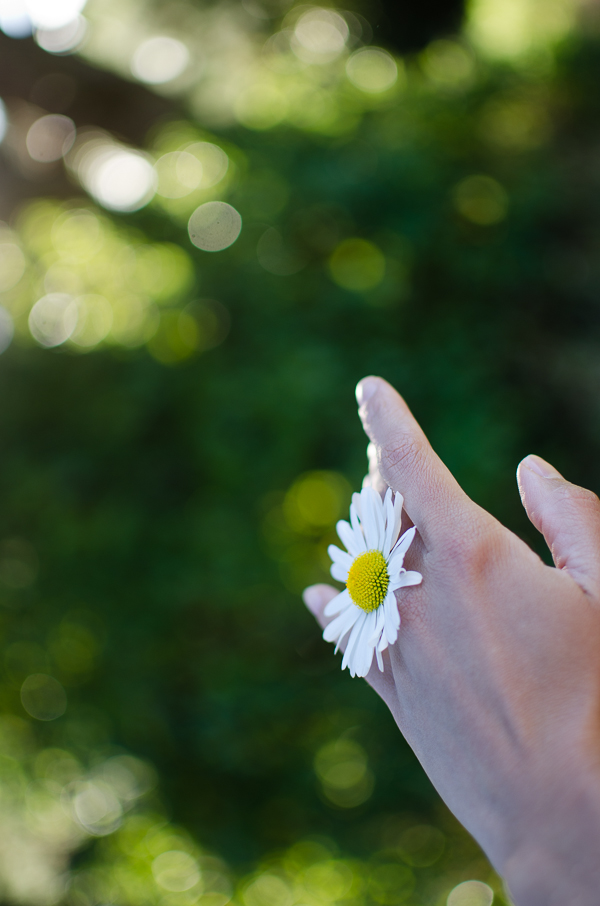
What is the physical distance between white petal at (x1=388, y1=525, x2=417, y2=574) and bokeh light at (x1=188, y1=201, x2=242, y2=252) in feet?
6.89

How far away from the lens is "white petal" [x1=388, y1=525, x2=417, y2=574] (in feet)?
2.65

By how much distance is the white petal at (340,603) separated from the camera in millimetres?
952

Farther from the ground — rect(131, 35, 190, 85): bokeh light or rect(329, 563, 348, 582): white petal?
rect(131, 35, 190, 85): bokeh light

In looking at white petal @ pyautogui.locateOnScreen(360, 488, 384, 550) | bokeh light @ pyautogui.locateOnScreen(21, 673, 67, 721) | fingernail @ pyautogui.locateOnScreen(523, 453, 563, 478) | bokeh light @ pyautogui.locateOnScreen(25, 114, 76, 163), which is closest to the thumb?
fingernail @ pyautogui.locateOnScreen(523, 453, 563, 478)

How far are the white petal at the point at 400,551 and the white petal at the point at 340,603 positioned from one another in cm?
12

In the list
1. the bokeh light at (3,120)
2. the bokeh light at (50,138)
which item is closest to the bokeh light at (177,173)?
the bokeh light at (50,138)

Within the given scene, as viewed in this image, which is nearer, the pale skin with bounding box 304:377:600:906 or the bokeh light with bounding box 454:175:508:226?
the pale skin with bounding box 304:377:600:906

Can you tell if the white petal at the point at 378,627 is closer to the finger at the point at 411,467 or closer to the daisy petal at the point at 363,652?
the daisy petal at the point at 363,652

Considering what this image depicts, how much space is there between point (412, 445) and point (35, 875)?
294 centimetres

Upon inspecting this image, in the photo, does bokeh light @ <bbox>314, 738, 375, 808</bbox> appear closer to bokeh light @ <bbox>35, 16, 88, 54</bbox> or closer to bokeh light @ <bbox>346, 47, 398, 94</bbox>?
bokeh light @ <bbox>346, 47, 398, 94</bbox>

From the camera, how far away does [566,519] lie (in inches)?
32.3

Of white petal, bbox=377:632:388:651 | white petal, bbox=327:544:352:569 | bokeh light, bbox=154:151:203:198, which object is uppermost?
bokeh light, bbox=154:151:203:198

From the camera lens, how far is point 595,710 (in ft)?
2.31

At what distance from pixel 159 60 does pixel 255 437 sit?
3181 mm
